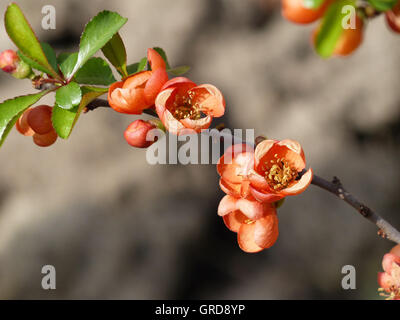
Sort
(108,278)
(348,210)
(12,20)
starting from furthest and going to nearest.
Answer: (348,210)
(108,278)
(12,20)

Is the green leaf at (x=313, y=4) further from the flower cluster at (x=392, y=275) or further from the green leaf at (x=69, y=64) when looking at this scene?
the flower cluster at (x=392, y=275)

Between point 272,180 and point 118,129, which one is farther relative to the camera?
point 118,129

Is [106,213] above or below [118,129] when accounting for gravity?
below

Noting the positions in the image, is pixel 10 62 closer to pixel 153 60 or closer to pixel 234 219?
pixel 153 60

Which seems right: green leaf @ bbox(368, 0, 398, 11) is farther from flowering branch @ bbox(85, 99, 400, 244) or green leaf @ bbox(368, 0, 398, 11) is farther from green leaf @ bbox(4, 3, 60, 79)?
green leaf @ bbox(4, 3, 60, 79)

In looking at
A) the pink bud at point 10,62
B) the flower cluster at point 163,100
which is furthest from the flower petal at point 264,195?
the pink bud at point 10,62

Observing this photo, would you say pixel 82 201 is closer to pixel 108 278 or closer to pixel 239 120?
pixel 108 278

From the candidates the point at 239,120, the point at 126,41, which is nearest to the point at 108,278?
the point at 239,120

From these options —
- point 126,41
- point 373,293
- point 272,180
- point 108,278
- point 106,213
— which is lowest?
point 272,180
